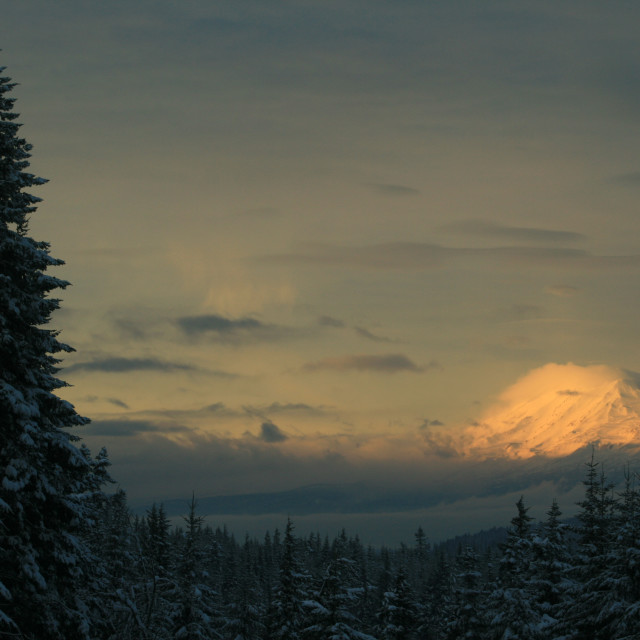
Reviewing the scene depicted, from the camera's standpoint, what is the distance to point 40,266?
19656 millimetres

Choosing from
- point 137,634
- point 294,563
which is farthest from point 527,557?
point 137,634

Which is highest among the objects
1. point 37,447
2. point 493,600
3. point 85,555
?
point 37,447

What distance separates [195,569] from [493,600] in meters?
17.6

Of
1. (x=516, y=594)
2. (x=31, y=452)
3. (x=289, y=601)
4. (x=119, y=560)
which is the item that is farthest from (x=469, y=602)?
(x=31, y=452)

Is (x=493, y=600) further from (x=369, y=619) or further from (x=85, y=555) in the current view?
(x=369, y=619)

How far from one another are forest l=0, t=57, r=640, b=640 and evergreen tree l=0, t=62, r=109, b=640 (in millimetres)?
35

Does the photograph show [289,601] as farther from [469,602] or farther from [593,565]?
[593,565]

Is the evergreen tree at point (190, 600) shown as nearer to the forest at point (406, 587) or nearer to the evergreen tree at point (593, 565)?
the forest at point (406, 587)

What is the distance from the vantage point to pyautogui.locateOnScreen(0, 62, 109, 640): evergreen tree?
18.1m

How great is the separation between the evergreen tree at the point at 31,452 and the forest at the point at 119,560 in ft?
0.11

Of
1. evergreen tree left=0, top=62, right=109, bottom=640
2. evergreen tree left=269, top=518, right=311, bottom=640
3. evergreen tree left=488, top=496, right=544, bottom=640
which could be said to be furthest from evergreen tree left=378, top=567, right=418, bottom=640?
evergreen tree left=0, top=62, right=109, bottom=640

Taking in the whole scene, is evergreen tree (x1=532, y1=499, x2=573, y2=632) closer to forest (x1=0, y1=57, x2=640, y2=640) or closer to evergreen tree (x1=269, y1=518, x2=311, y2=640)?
forest (x1=0, y1=57, x2=640, y2=640)

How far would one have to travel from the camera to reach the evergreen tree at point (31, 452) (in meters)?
18.1

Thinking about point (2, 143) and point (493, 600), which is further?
point (493, 600)
